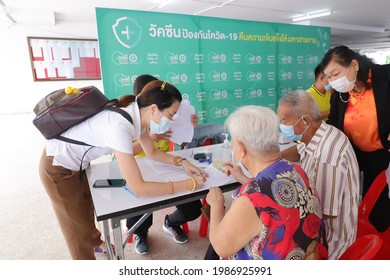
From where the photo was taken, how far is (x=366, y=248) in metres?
0.95

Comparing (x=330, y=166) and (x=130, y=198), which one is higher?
(x=330, y=166)

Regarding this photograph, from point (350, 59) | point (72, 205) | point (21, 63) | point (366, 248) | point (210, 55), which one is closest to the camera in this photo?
point (366, 248)

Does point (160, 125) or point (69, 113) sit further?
point (160, 125)

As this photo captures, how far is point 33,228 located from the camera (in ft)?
8.12

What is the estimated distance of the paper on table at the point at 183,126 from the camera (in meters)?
2.27

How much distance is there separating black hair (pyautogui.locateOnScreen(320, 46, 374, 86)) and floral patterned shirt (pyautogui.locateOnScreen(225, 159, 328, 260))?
1.14m

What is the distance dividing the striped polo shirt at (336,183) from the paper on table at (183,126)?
→ 119cm

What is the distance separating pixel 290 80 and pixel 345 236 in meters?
3.97

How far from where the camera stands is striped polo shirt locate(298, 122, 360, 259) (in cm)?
123

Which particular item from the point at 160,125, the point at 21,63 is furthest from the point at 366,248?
the point at 21,63

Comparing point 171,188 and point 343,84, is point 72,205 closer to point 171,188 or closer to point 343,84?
point 171,188

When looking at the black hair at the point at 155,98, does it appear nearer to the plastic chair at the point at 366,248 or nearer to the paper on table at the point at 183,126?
the paper on table at the point at 183,126

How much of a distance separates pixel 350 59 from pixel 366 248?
126cm

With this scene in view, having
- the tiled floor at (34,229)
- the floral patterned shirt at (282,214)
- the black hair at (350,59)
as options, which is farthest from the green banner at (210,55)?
the floral patterned shirt at (282,214)
